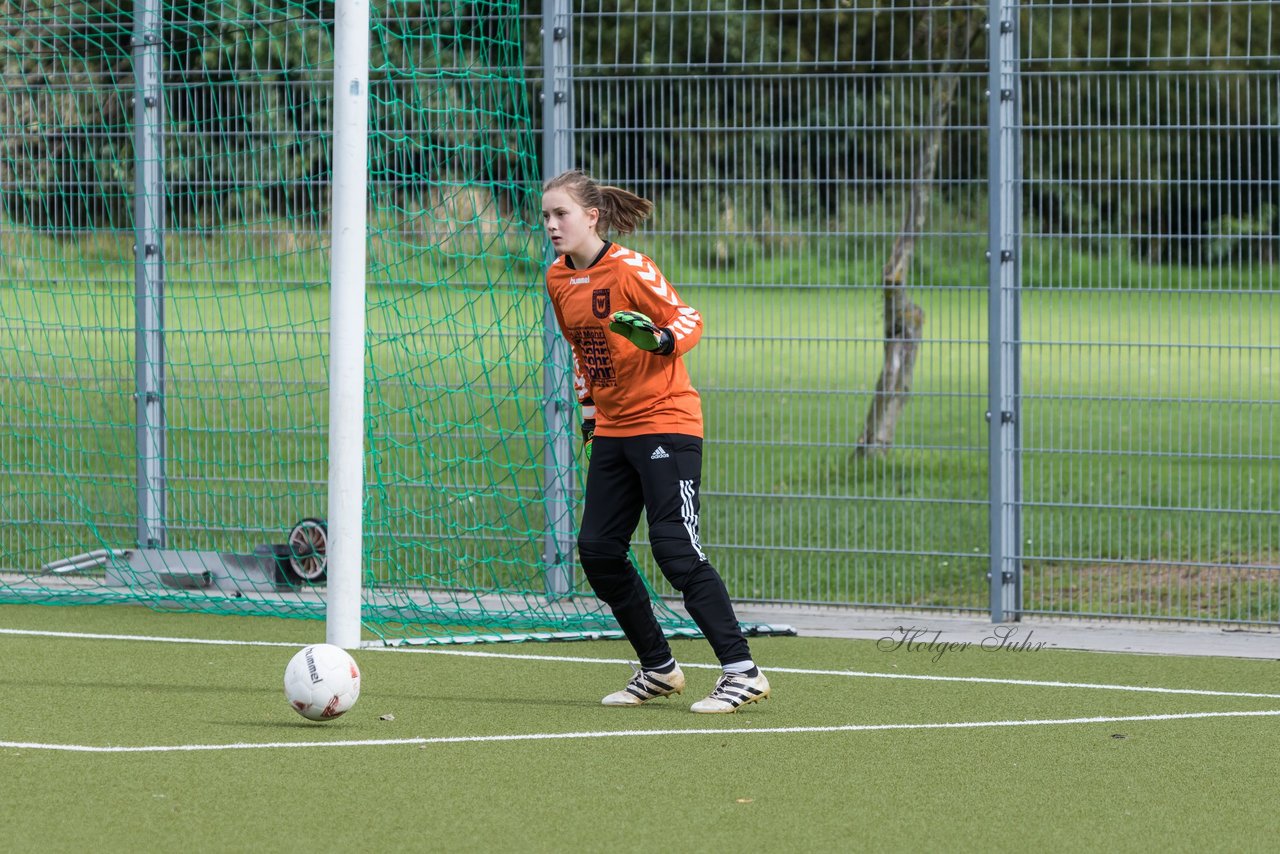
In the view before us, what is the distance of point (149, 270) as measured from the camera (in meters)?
10.1

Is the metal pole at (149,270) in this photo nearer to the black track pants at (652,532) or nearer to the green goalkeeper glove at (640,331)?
the black track pants at (652,532)

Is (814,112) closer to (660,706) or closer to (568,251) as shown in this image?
(568,251)

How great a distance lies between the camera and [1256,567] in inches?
342

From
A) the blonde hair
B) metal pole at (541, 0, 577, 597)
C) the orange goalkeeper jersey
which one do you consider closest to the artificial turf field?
the orange goalkeeper jersey

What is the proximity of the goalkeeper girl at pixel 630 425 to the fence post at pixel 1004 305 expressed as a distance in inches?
105

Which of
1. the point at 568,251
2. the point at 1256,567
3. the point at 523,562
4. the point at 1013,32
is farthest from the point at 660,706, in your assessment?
the point at 1013,32

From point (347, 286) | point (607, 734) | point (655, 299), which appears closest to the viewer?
point (607, 734)

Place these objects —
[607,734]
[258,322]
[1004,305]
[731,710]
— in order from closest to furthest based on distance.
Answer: [607,734]
[731,710]
[1004,305]
[258,322]

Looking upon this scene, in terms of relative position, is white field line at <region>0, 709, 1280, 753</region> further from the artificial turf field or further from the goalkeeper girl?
the goalkeeper girl

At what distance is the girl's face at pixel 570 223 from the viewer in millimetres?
6613

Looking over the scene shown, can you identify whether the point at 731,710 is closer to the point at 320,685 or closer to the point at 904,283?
the point at 320,685

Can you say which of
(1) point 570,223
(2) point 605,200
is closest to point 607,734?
(1) point 570,223

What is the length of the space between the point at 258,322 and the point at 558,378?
222cm

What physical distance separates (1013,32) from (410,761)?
4959 millimetres
